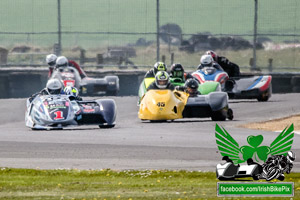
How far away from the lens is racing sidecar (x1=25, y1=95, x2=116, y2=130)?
22.5 meters

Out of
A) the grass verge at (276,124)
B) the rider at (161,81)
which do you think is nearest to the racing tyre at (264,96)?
the grass verge at (276,124)

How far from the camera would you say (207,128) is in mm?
23391

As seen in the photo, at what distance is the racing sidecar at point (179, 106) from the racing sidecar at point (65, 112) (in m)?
1.54

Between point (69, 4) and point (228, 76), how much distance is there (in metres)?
7.90

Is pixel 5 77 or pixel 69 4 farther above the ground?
pixel 69 4

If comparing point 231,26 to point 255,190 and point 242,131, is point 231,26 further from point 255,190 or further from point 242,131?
point 255,190

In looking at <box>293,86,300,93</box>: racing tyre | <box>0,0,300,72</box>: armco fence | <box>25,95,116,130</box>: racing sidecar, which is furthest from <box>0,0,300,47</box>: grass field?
<box>25,95,116,130</box>: racing sidecar

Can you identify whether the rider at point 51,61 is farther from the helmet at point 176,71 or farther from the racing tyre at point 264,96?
the racing tyre at point 264,96

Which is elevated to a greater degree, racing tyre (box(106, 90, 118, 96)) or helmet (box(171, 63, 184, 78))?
helmet (box(171, 63, 184, 78))

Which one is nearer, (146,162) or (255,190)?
(255,190)

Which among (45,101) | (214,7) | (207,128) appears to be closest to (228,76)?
(214,7)

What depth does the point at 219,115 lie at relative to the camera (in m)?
25.2

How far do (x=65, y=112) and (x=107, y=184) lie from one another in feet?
27.2

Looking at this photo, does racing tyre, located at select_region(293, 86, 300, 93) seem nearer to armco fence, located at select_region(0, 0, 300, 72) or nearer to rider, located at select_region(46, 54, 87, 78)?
armco fence, located at select_region(0, 0, 300, 72)
